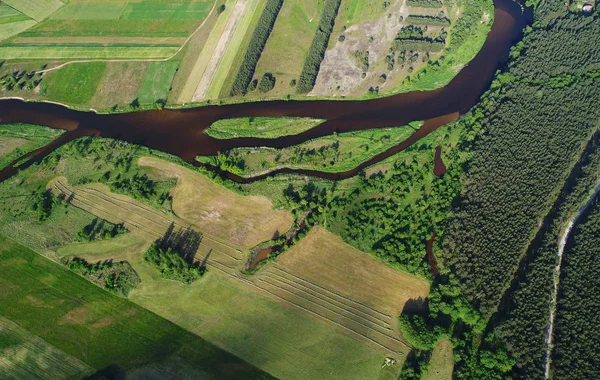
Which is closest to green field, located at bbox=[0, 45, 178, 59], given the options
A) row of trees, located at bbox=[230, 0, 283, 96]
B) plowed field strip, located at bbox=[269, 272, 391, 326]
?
row of trees, located at bbox=[230, 0, 283, 96]

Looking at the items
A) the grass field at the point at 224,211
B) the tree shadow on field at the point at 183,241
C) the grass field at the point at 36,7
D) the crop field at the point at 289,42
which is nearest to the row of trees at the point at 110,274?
the tree shadow on field at the point at 183,241

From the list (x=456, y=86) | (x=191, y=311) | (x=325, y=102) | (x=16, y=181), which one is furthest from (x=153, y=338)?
(x=456, y=86)

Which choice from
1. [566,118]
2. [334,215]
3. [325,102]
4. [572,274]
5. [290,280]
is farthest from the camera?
[325,102]

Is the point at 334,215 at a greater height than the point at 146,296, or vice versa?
the point at 334,215

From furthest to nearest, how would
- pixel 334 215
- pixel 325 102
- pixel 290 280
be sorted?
pixel 325 102, pixel 334 215, pixel 290 280

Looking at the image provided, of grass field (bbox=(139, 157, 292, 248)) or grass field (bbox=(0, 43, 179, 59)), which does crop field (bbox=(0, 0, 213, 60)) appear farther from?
grass field (bbox=(139, 157, 292, 248))

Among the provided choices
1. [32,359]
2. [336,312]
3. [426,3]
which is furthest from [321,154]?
[32,359]

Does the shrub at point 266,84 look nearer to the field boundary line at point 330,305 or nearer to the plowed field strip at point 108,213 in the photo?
the plowed field strip at point 108,213

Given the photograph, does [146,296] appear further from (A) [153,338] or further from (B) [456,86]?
(B) [456,86]
